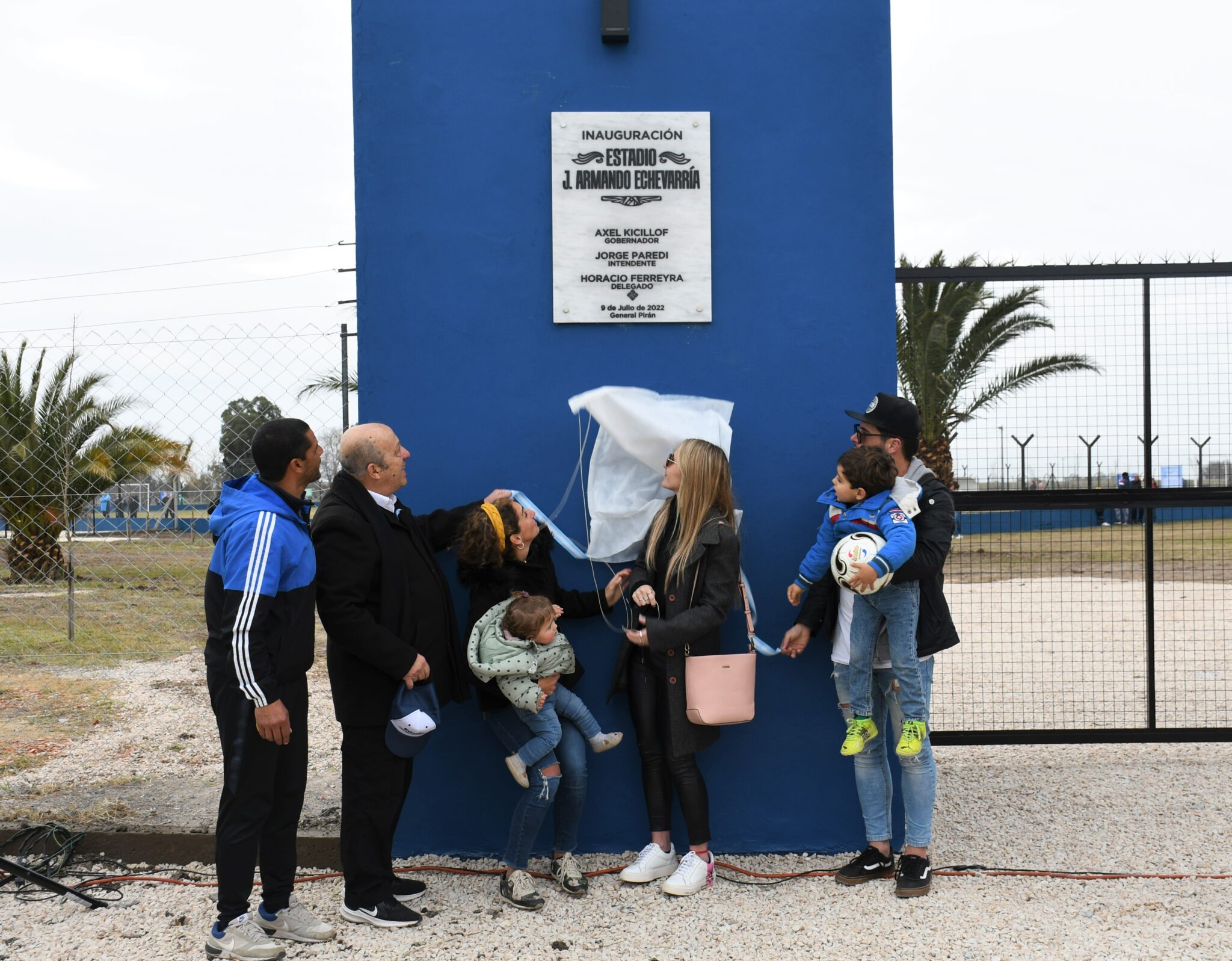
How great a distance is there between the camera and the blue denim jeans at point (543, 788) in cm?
361

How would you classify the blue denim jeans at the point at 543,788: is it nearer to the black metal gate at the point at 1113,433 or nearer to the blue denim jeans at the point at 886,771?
the blue denim jeans at the point at 886,771

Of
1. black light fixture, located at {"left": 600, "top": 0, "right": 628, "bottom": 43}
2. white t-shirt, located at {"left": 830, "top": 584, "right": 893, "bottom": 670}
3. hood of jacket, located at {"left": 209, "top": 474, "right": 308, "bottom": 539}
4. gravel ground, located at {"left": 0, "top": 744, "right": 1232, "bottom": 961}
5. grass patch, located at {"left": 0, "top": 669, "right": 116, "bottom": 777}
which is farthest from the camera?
grass patch, located at {"left": 0, "top": 669, "right": 116, "bottom": 777}

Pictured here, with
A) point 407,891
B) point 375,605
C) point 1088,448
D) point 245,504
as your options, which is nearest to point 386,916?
point 407,891

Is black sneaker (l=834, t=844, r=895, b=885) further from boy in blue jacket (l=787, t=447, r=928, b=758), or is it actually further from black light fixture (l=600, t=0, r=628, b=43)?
black light fixture (l=600, t=0, r=628, b=43)

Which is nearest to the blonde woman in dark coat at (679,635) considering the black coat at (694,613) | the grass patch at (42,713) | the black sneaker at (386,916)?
the black coat at (694,613)

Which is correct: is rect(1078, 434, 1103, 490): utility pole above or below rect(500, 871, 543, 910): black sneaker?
above

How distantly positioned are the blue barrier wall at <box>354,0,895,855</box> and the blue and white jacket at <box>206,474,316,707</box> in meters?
0.88

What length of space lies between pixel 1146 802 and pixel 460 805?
10.5ft

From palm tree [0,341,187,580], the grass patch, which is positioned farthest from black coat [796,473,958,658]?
palm tree [0,341,187,580]

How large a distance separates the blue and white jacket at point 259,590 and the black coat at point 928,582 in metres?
1.90

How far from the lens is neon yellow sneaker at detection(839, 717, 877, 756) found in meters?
3.58

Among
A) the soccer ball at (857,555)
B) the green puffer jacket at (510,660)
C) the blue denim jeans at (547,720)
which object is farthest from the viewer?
the blue denim jeans at (547,720)

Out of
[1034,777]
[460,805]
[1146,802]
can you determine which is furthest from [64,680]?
[1146,802]

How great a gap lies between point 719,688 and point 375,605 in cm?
129
